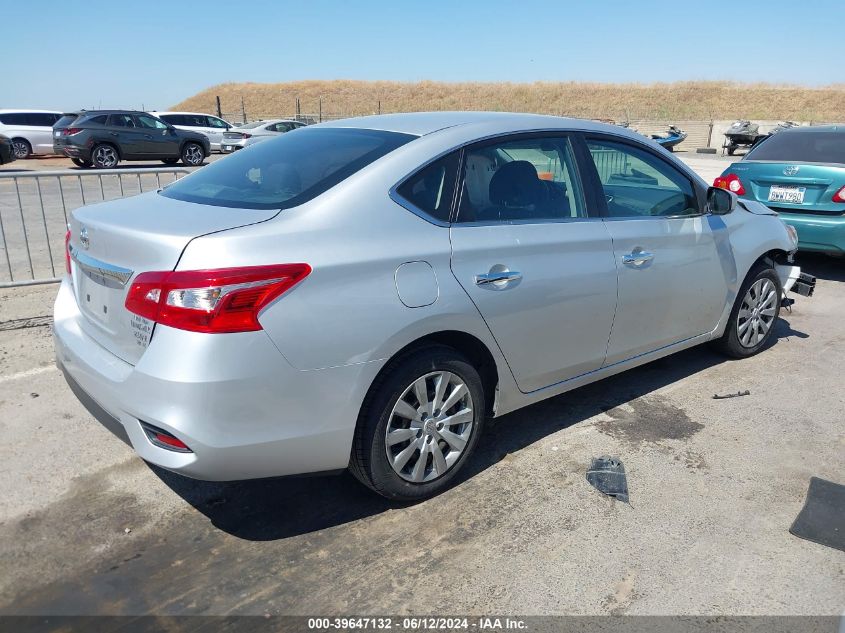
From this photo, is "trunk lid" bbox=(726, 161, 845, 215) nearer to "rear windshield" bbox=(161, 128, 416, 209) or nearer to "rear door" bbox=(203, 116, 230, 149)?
"rear windshield" bbox=(161, 128, 416, 209)

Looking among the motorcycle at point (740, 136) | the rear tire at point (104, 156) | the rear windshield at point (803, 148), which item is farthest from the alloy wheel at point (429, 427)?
the motorcycle at point (740, 136)

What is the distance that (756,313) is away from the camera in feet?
17.1

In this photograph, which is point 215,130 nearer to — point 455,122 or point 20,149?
point 20,149

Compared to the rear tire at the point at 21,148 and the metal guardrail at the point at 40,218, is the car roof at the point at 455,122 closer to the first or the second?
the metal guardrail at the point at 40,218

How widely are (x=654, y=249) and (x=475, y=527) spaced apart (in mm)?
1975

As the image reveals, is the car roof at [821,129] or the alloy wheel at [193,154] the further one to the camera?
the alloy wheel at [193,154]

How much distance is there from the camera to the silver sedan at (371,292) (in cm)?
262

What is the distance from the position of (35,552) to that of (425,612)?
1.64 m

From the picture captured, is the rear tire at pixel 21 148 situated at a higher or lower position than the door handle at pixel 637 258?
lower

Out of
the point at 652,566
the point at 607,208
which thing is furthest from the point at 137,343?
the point at 607,208

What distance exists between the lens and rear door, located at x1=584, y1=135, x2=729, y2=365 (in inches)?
157

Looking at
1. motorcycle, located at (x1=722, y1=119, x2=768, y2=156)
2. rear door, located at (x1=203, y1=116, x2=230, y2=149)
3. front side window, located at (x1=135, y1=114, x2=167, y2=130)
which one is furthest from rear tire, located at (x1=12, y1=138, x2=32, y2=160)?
motorcycle, located at (x1=722, y1=119, x2=768, y2=156)

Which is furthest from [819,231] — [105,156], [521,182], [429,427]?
[105,156]

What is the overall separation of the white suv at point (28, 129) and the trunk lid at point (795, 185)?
2372cm
